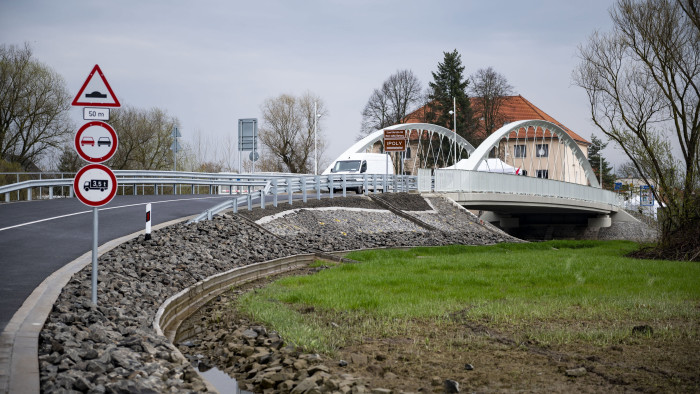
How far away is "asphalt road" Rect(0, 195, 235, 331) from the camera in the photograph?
9727mm

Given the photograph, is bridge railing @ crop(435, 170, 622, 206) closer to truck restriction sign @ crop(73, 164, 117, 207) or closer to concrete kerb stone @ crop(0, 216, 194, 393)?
truck restriction sign @ crop(73, 164, 117, 207)

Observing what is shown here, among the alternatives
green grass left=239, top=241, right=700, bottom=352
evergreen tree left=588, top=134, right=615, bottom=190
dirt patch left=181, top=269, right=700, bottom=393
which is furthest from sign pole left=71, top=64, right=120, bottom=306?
evergreen tree left=588, top=134, right=615, bottom=190

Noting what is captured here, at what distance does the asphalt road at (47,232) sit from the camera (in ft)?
31.9

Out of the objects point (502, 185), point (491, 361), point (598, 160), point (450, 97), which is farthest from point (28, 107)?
point (598, 160)

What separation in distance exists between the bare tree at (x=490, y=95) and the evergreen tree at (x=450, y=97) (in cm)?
116

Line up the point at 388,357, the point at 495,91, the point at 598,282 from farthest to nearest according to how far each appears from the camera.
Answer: the point at 495,91
the point at 598,282
the point at 388,357

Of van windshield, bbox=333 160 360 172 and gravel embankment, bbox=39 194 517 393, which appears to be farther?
van windshield, bbox=333 160 360 172

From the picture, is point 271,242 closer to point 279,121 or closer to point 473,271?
point 473,271

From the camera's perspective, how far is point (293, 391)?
5832 millimetres

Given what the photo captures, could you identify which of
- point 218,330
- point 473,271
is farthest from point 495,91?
point 218,330

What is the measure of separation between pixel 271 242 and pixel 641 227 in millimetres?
35986

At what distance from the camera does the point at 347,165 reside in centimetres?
3697

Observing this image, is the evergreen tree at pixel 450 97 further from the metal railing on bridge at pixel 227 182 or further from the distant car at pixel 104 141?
the distant car at pixel 104 141

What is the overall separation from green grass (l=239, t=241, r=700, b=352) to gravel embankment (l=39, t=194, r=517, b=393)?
154 cm
